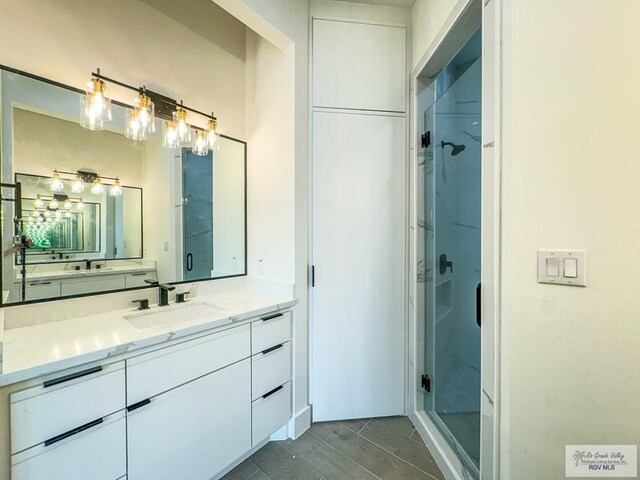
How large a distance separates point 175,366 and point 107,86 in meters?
1.49

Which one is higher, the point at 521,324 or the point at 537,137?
the point at 537,137

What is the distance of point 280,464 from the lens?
5.01 feet

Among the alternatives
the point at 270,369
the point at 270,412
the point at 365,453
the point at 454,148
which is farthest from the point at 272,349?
the point at 454,148

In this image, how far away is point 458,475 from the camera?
4.47 feet

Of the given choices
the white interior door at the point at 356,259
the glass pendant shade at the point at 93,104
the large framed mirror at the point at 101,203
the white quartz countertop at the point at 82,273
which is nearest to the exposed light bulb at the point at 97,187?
the large framed mirror at the point at 101,203

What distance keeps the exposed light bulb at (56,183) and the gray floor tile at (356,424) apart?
7.17 ft

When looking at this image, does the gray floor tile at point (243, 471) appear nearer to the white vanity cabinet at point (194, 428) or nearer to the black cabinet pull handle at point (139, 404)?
the white vanity cabinet at point (194, 428)

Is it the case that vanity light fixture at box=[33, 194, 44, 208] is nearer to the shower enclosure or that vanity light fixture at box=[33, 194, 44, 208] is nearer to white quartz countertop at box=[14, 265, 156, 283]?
white quartz countertop at box=[14, 265, 156, 283]

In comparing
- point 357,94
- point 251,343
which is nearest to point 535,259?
point 251,343

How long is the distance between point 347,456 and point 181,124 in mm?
2272

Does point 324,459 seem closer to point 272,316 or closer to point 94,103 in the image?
point 272,316

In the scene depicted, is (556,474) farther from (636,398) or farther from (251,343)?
(251,343)

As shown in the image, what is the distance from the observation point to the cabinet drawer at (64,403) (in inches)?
32.8

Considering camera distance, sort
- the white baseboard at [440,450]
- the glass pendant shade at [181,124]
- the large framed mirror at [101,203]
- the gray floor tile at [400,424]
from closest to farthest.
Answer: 1. the large framed mirror at [101,203]
2. the white baseboard at [440,450]
3. the glass pendant shade at [181,124]
4. the gray floor tile at [400,424]
